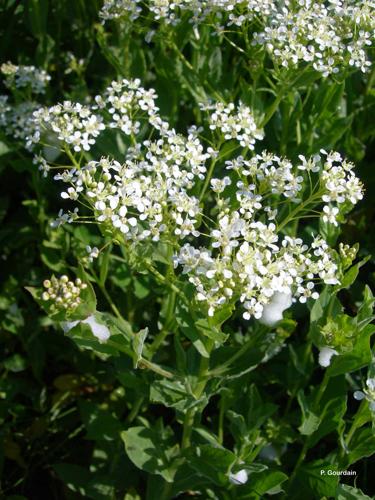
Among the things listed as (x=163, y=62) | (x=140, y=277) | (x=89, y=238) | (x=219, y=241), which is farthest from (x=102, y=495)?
(x=163, y=62)

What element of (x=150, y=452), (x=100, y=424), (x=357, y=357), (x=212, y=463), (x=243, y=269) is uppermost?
(x=243, y=269)

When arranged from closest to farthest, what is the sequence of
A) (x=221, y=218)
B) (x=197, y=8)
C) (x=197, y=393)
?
(x=221, y=218)
(x=197, y=393)
(x=197, y=8)

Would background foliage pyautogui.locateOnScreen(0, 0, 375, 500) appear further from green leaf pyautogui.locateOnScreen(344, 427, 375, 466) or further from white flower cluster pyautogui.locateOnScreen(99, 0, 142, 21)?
white flower cluster pyautogui.locateOnScreen(99, 0, 142, 21)

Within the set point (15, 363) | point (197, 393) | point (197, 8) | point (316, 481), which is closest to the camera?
point (197, 393)

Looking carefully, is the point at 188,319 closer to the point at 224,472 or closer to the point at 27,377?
the point at 224,472

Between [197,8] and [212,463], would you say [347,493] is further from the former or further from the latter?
[197,8]

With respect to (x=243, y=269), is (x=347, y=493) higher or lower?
lower

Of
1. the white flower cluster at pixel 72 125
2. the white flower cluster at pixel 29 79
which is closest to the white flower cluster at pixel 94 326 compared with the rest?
the white flower cluster at pixel 72 125

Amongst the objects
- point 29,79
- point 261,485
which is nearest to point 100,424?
point 261,485
